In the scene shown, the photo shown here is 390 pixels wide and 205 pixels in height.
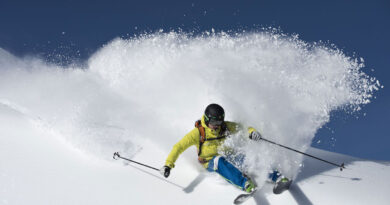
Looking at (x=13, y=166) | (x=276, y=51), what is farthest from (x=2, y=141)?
(x=276, y=51)

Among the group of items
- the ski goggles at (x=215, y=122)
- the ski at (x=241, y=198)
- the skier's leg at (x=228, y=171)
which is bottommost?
the ski at (x=241, y=198)

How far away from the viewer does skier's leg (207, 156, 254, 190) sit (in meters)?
4.11

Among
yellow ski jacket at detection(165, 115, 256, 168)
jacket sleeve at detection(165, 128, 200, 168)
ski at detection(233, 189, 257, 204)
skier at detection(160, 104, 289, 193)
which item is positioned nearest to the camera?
ski at detection(233, 189, 257, 204)

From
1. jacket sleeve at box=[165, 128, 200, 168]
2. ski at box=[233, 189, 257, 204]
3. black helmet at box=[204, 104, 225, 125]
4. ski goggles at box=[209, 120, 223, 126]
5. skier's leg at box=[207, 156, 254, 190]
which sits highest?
black helmet at box=[204, 104, 225, 125]

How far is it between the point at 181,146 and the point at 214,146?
0.59 m

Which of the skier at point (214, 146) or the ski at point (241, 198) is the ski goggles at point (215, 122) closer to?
the skier at point (214, 146)

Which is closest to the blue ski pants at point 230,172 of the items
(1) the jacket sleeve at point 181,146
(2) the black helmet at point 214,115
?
(1) the jacket sleeve at point 181,146

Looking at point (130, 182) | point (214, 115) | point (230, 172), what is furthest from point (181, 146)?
point (130, 182)

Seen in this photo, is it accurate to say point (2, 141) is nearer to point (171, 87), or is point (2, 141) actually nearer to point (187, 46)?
point (171, 87)

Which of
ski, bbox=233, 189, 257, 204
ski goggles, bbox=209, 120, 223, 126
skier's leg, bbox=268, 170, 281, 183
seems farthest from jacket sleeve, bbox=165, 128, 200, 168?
skier's leg, bbox=268, 170, 281, 183

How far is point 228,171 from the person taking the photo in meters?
4.22

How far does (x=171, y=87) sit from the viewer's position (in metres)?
8.42

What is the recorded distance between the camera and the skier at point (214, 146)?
4145mm

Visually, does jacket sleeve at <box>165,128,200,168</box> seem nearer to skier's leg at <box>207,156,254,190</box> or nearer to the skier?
the skier
